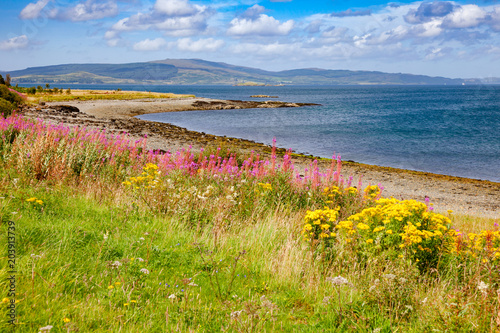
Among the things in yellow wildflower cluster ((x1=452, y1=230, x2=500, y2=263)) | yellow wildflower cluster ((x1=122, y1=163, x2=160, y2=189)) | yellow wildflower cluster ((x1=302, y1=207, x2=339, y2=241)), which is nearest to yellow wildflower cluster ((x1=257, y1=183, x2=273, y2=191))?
yellow wildflower cluster ((x1=302, y1=207, x2=339, y2=241))

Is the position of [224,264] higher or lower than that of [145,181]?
lower

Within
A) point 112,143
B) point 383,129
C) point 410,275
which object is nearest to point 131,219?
point 410,275

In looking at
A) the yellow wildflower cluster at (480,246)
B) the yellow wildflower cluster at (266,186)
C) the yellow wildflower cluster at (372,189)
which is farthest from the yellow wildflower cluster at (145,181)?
the yellow wildflower cluster at (480,246)

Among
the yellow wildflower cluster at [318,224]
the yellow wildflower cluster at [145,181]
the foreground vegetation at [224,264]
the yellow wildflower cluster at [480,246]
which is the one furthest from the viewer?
the yellow wildflower cluster at [145,181]

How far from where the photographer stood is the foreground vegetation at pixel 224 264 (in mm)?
3695

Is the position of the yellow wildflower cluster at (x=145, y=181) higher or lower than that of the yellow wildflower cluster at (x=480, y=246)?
higher

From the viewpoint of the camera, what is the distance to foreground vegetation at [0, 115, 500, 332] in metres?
3.70

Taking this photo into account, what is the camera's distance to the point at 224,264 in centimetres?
520

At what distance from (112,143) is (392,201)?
29.6ft

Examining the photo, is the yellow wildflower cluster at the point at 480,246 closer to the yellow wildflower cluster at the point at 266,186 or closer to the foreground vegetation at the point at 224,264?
Result: the foreground vegetation at the point at 224,264

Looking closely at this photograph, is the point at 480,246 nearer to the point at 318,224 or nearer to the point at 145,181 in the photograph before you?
the point at 318,224

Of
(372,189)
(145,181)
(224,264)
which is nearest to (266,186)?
(372,189)

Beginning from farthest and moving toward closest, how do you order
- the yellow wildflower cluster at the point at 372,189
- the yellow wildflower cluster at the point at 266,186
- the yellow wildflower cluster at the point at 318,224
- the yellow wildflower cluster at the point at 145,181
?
the yellow wildflower cluster at the point at 266,186 < the yellow wildflower cluster at the point at 372,189 < the yellow wildflower cluster at the point at 145,181 < the yellow wildflower cluster at the point at 318,224

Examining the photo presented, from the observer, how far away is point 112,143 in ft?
38.9
